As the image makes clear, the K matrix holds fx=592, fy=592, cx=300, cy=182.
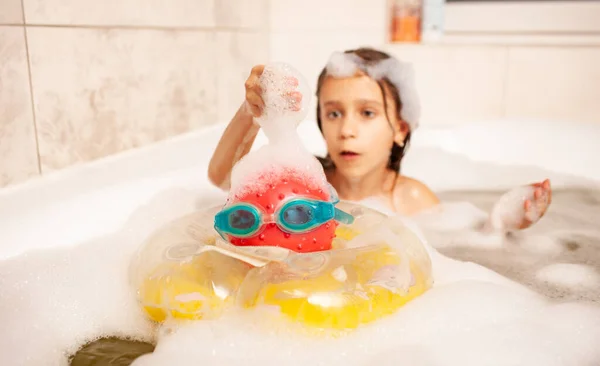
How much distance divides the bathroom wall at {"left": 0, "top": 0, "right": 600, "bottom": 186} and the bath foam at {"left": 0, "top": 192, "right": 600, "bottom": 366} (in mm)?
280

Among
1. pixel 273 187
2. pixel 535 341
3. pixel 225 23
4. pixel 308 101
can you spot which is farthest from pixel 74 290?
pixel 225 23

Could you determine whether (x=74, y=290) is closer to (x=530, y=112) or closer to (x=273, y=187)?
(x=273, y=187)

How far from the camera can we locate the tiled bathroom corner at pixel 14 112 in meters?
1.04

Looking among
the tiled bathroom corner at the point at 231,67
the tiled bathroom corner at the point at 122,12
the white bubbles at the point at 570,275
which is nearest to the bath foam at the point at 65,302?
the tiled bathroom corner at the point at 122,12

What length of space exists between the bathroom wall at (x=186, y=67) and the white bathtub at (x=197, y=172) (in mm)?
50

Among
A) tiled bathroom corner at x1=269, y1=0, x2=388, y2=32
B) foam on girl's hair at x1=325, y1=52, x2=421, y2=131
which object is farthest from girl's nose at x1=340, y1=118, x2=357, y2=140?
tiled bathroom corner at x1=269, y1=0, x2=388, y2=32

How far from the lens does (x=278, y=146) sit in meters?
0.90

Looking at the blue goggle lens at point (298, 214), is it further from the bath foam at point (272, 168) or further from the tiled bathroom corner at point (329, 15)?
the tiled bathroom corner at point (329, 15)

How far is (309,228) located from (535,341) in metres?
0.34

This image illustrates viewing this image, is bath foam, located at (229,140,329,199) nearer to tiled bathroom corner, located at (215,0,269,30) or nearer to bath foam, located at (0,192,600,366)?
bath foam, located at (0,192,600,366)

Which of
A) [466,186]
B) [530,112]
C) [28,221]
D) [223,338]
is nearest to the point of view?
[223,338]

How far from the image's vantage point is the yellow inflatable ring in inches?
29.9

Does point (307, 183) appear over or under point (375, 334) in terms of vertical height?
over

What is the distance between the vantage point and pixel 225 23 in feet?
5.83
